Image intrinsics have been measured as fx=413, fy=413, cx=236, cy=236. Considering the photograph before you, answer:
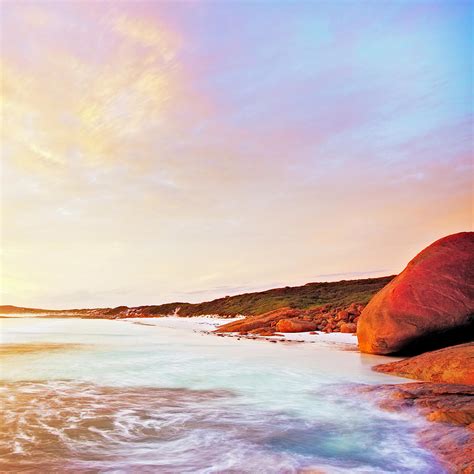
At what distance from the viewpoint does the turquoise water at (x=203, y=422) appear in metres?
4.63

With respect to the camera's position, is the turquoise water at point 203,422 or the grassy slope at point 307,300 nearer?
the turquoise water at point 203,422

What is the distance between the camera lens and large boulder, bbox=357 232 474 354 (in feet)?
40.2

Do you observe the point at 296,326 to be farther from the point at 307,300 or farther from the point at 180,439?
the point at 307,300

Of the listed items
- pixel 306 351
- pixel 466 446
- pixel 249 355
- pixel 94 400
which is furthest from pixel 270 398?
pixel 306 351

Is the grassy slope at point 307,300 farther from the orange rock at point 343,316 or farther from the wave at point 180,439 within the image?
the wave at point 180,439

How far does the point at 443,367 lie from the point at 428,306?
12.4ft

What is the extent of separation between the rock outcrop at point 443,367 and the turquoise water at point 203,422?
65cm

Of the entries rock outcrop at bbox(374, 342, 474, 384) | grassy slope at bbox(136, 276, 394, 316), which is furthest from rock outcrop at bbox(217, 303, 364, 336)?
rock outcrop at bbox(374, 342, 474, 384)

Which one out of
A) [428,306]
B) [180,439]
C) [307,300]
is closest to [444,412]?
[180,439]

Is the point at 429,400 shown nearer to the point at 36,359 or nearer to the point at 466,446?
the point at 466,446

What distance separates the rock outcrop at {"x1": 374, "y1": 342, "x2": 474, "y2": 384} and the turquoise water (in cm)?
65

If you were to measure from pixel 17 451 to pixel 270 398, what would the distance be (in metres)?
4.48

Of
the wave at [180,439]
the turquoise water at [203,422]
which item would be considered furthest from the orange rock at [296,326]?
the wave at [180,439]

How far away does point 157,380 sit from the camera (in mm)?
9953
